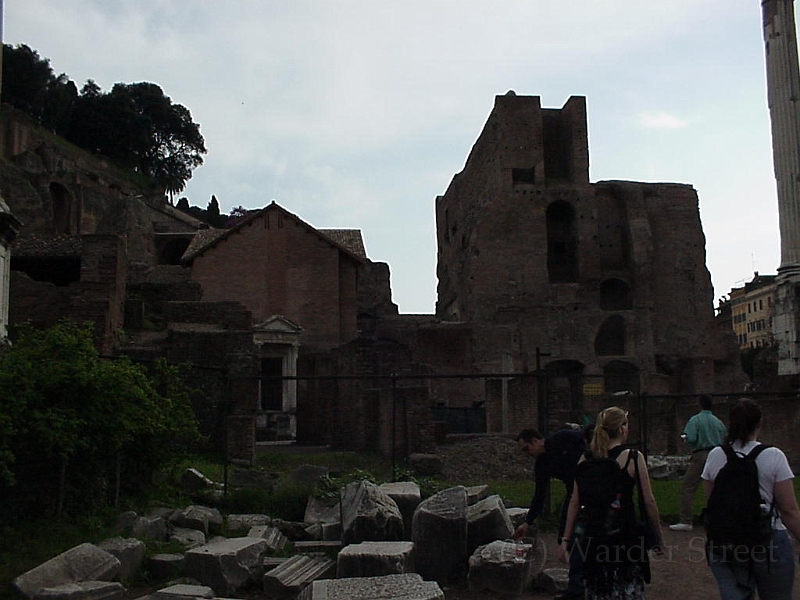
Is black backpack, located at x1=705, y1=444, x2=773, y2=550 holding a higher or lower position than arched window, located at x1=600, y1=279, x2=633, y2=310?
lower

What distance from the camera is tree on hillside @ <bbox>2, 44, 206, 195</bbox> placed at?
5856 centimetres

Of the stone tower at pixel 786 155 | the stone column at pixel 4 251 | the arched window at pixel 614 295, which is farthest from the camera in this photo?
the arched window at pixel 614 295

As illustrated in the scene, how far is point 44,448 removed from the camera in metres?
8.46

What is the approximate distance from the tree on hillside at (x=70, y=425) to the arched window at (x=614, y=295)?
38226mm

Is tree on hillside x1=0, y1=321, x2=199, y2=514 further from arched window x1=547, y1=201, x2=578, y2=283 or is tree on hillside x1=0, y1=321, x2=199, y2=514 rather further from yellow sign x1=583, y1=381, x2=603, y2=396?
arched window x1=547, y1=201, x2=578, y2=283

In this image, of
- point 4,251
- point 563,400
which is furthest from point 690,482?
point 4,251

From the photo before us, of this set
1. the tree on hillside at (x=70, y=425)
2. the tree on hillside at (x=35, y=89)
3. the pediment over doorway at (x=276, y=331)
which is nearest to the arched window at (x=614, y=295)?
the pediment over doorway at (x=276, y=331)

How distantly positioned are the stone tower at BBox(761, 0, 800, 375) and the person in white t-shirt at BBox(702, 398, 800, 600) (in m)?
13.7

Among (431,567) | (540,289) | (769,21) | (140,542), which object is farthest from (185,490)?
(540,289)

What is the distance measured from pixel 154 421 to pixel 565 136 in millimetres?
39512

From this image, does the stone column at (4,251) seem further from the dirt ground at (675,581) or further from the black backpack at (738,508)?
the black backpack at (738,508)

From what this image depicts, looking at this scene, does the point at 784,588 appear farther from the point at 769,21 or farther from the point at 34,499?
the point at 769,21

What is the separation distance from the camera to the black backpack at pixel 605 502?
4961 millimetres

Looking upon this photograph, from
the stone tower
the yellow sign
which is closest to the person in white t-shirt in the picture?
the stone tower
